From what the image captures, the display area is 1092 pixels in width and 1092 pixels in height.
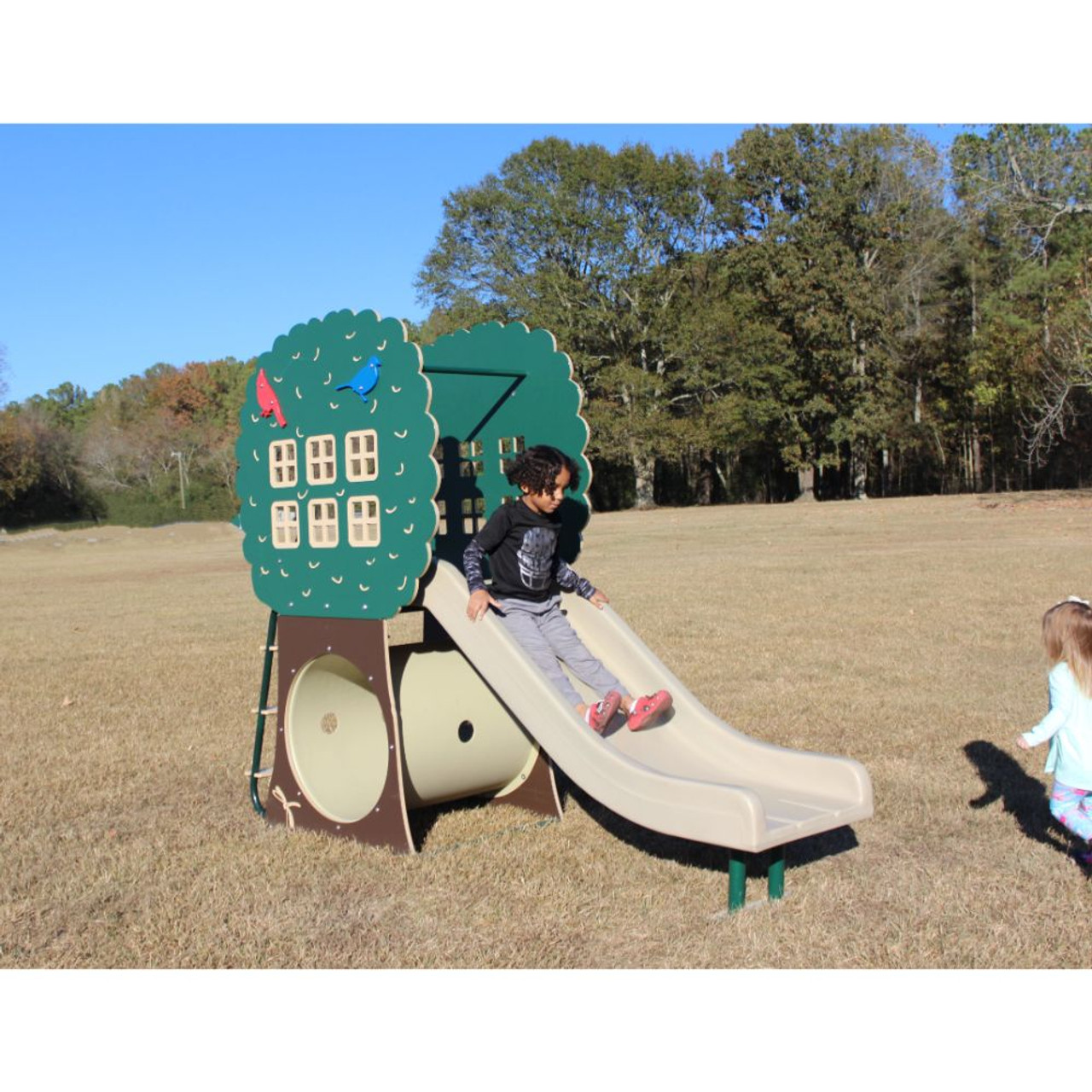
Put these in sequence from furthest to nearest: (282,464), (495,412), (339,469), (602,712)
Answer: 1. (495,412)
2. (282,464)
3. (339,469)
4. (602,712)

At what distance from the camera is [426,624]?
6719 mm

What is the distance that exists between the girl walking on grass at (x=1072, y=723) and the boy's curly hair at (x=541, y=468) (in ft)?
7.60

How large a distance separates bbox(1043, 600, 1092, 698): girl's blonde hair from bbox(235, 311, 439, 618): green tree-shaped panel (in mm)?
2762

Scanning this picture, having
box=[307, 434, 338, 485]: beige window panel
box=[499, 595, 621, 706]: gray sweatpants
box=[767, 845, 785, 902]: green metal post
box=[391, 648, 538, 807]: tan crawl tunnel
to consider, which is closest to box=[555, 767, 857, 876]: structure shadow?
box=[767, 845, 785, 902]: green metal post

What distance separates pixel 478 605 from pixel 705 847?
1611 millimetres

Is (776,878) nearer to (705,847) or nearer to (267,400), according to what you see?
(705,847)

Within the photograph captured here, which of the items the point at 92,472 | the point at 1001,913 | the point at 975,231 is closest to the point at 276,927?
the point at 1001,913

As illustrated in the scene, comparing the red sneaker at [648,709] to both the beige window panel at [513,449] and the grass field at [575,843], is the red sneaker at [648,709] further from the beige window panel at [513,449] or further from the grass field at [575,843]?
the beige window panel at [513,449]

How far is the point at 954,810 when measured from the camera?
6055mm

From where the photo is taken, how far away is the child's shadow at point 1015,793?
5.65m

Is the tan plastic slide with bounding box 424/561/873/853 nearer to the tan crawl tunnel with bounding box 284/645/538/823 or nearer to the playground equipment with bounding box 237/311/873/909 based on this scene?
the playground equipment with bounding box 237/311/873/909

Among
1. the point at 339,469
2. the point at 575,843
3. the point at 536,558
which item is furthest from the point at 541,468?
the point at 575,843

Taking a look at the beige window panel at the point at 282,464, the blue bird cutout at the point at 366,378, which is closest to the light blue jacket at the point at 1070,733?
the blue bird cutout at the point at 366,378

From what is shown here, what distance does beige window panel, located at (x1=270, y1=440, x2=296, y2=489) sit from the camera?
249 inches
